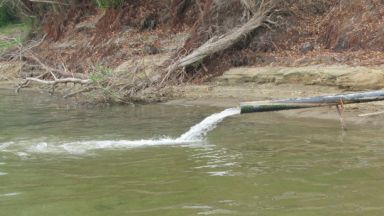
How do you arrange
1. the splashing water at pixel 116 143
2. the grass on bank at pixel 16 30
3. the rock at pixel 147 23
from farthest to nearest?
the grass on bank at pixel 16 30 < the rock at pixel 147 23 < the splashing water at pixel 116 143

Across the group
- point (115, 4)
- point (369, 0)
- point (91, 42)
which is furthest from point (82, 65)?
point (369, 0)

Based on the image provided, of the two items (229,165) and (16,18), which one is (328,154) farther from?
(16,18)

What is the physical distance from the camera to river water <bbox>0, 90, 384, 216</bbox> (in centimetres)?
626

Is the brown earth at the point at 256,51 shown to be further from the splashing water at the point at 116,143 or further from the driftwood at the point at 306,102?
the splashing water at the point at 116,143

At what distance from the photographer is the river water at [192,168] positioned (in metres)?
6.26

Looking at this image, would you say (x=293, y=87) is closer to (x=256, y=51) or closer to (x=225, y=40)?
(x=256, y=51)

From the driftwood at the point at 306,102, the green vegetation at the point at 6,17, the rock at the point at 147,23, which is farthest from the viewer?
the green vegetation at the point at 6,17

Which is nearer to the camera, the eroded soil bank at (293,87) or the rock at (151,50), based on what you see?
the eroded soil bank at (293,87)

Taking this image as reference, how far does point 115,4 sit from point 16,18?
18.7m

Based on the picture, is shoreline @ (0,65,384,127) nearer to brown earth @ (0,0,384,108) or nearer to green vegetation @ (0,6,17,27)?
brown earth @ (0,0,384,108)

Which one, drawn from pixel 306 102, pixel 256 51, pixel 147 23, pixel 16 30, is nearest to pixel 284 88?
pixel 256 51

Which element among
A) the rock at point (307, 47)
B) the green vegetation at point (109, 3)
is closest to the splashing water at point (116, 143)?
the rock at point (307, 47)

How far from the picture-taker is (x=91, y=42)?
93.9ft

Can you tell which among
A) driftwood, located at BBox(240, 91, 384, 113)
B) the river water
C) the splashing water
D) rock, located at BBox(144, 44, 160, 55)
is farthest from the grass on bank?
driftwood, located at BBox(240, 91, 384, 113)
